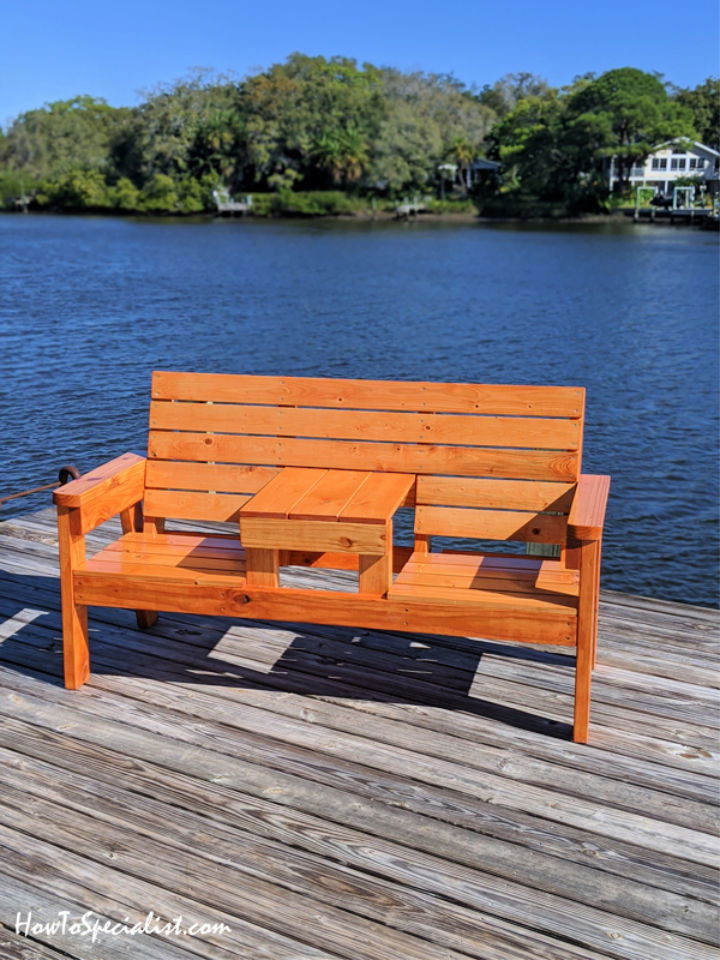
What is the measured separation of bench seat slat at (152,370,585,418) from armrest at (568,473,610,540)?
26cm

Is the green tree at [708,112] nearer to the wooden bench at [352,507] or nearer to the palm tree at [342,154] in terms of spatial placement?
the palm tree at [342,154]

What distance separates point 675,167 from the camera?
241ft

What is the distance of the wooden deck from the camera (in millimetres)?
2348

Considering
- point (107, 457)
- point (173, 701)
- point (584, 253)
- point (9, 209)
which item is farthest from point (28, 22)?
point (173, 701)

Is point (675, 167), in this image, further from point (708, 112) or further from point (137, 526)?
point (137, 526)

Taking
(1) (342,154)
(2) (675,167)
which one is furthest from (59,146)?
(2) (675,167)

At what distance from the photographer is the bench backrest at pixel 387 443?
11.8 ft

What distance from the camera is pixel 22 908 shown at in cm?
236

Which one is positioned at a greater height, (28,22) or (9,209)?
(28,22)

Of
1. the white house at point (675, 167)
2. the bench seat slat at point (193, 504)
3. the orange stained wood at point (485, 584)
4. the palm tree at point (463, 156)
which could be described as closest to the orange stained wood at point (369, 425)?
the bench seat slat at point (193, 504)

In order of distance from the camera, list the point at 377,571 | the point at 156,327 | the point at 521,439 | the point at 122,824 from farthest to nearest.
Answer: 1. the point at 156,327
2. the point at 521,439
3. the point at 377,571
4. the point at 122,824

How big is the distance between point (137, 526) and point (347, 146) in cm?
7486

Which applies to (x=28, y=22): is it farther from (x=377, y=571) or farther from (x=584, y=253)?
(x=377, y=571)

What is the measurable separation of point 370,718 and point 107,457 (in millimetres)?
8612
